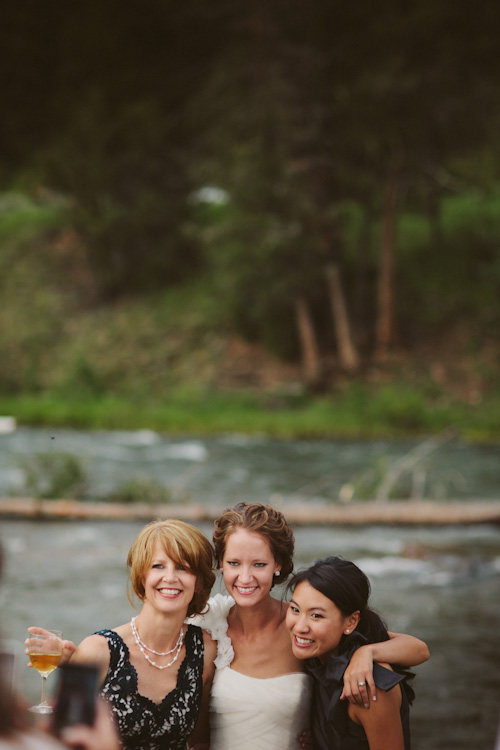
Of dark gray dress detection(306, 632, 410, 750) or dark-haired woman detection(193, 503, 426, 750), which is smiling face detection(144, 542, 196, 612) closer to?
dark-haired woman detection(193, 503, 426, 750)

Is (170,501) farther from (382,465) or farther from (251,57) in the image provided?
(251,57)

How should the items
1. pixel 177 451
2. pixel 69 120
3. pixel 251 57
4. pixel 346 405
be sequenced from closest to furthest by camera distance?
pixel 177 451
pixel 346 405
pixel 251 57
pixel 69 120

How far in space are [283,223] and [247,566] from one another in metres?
20.7

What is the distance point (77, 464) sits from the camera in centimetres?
1216

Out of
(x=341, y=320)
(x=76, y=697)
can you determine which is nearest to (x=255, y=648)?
(x=76, y=697)

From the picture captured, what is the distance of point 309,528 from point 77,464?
323 centimetres

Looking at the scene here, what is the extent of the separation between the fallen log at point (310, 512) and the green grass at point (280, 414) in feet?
29.5

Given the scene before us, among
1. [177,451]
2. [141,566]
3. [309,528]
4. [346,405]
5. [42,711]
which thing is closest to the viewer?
[141,566]

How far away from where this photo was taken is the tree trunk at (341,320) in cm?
2397

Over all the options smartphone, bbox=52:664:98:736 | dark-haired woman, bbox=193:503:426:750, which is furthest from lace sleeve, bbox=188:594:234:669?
smartphone, bbox=52:664:98:736

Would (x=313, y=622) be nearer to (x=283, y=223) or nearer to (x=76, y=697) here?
(x=76, y=697)

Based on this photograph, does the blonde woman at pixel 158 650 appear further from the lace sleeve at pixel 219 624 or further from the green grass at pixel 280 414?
the green grass at pixel 280 414

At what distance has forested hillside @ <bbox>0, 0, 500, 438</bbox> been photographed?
23.2 metres

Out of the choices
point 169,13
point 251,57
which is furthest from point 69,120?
point 251,57
